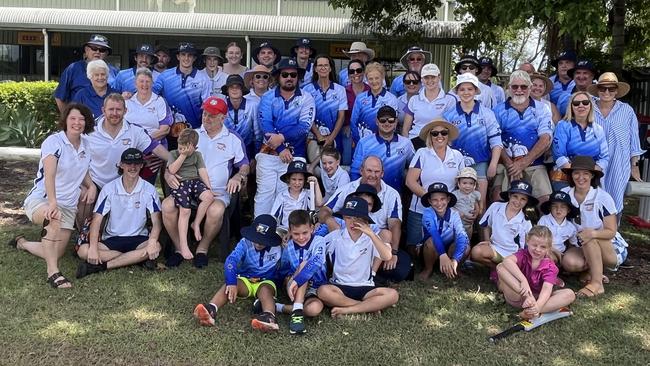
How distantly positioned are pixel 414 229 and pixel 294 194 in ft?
4.11

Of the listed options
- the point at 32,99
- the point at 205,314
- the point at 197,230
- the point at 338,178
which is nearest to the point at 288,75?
the point at 338,178

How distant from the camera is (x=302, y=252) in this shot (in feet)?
16.2

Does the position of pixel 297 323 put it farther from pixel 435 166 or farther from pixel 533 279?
pixel 435 166

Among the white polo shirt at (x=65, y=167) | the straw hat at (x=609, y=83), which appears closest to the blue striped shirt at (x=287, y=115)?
the white polo shirt at (x=65, y=167)

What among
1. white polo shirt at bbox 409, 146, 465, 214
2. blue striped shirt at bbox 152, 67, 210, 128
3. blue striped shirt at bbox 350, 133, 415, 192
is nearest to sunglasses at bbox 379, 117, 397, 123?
blue striped shirt at bbox 350, 133, 415, 192

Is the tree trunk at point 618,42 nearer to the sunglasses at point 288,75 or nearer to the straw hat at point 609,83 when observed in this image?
the straw hat at point 609,83

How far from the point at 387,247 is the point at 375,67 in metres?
2.38

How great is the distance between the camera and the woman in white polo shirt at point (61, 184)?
5270mm

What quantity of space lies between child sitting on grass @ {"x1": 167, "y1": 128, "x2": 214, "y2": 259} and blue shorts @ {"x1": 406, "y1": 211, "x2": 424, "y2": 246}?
77.9 inches

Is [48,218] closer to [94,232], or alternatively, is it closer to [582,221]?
[94,232]

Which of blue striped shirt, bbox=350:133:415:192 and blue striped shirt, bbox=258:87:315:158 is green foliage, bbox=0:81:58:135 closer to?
blue striped shirt, bbox=258:87:315:158

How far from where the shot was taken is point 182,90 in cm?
703

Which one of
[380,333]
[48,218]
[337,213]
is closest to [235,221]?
[337,213]

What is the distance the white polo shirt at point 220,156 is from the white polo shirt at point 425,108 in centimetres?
187
